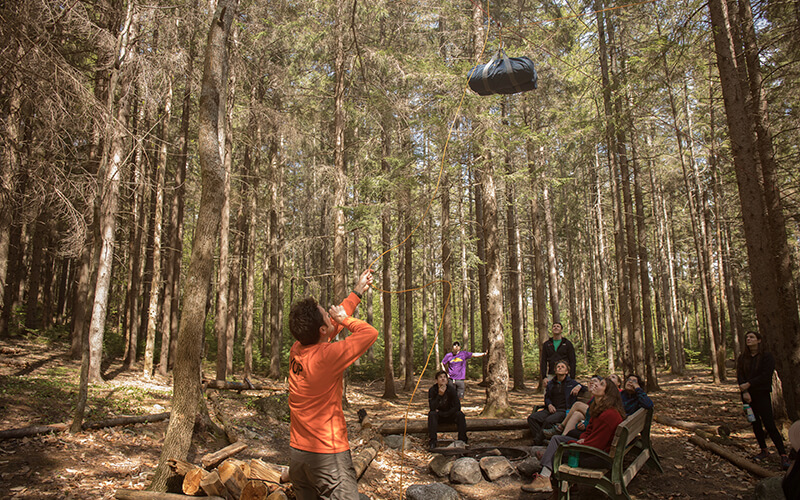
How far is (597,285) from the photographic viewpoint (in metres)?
28.7

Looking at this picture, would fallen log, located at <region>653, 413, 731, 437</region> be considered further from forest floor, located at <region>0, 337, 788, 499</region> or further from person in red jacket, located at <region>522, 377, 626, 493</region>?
person in red jacket, located at <region>522, 377, 626, 493</region>

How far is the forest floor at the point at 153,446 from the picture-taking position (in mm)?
5112

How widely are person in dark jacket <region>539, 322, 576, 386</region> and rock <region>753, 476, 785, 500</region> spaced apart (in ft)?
10.9

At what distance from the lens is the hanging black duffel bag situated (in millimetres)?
6879

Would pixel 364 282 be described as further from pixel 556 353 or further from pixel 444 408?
pixel 556 353

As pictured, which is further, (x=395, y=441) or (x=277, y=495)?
(x=395, y=441)

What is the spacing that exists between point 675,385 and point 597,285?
13.6 m

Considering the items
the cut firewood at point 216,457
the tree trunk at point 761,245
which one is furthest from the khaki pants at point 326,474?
the tree trunk at point 761,245

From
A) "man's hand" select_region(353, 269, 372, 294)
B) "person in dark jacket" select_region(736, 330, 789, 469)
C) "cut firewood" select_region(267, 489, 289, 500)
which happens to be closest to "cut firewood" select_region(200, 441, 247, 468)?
"cut firewood" select_region(267, 489, 289, 500)

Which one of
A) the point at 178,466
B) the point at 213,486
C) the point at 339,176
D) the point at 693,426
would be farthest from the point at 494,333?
the point at 178,466

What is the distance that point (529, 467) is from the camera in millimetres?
6531

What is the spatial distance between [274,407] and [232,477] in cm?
618

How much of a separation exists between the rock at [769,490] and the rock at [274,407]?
8.54 metres

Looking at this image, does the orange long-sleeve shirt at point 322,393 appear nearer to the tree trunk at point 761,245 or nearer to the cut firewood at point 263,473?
the cut firewood at point 263,473
